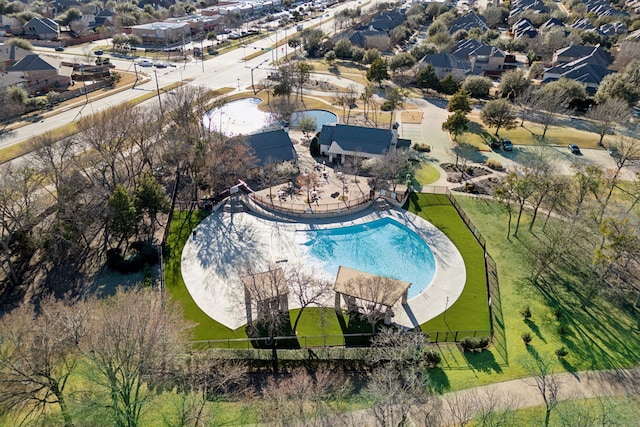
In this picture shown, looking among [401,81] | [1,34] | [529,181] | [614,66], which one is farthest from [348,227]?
[1,34]

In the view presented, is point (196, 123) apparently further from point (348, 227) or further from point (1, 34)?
point (1, 34)

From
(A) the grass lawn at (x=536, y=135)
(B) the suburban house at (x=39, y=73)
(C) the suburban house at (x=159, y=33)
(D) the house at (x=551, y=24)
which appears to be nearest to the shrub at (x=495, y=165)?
(A) the grass lawn at (x=536, y=135)

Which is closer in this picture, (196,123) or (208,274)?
(208,274)

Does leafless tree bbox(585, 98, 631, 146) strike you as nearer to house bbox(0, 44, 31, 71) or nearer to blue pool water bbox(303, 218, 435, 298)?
blue pool water bbox(303, 218, 435, 298)

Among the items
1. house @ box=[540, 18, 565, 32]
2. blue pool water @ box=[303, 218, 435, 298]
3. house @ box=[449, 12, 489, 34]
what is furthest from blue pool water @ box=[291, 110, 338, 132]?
house @ box=[540, 18, 565, 32]

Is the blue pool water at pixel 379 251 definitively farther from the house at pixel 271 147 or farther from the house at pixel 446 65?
the house at pixel 446 65

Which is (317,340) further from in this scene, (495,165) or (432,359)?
(495,165)
